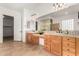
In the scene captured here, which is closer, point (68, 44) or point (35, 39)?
point (68, 44)

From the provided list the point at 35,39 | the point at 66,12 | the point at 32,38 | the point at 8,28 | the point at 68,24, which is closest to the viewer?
the point at 68,24

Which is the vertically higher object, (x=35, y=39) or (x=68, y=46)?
(x=68, y=46)

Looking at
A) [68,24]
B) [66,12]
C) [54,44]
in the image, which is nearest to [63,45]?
[54,44]

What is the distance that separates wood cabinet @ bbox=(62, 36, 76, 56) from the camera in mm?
3340

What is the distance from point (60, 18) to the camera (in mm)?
4145

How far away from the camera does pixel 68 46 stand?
11.7 feet

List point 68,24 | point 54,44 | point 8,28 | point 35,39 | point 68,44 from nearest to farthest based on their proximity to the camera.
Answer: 1. point 68,44
2. point 68,24
3. point 54,44
4. point 35,39
5. point 8,28

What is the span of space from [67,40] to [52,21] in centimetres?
117

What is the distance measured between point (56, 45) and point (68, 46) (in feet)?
2.29

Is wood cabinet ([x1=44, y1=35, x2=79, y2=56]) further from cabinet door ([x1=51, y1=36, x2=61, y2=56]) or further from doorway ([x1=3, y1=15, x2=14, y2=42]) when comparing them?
doorway ([x1=3, y1=15, x2=14, y2=42])

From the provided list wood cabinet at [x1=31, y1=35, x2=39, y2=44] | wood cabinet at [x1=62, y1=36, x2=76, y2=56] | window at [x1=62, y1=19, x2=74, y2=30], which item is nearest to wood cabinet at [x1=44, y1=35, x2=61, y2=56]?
wood cabinet at [x1=62, y1=36, x2=76, y2=56]

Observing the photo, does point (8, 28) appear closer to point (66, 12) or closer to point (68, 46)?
point (66, 12)

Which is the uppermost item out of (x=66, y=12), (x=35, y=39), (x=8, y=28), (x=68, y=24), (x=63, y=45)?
(x=66, y=12)

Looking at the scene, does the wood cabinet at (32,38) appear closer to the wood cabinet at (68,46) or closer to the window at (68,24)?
the window at (68,24)
